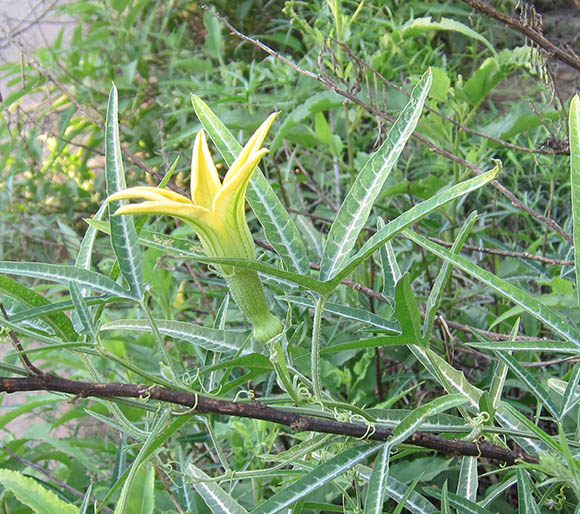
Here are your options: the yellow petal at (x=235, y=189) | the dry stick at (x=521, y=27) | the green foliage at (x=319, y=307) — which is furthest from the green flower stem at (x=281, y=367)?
the dry stick at (x=521, y=27)

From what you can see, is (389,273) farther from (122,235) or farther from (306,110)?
(306,110)

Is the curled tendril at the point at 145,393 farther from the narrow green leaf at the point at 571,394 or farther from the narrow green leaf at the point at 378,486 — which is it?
the narrow green leaf at the point at 571,394

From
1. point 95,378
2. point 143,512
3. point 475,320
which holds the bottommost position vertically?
point 475,320

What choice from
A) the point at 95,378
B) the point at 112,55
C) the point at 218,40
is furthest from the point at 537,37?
the point at 112,55

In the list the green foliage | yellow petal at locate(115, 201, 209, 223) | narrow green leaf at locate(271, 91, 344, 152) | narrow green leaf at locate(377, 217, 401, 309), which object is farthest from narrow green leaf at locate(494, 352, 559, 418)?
narrow green leaf at locate(271, 91, 344, 152)

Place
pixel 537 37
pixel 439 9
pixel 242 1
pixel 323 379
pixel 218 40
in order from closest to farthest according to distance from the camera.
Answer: pixel 537 37 → pixel 323 379 → pixel 218 40 → pixel 439 9 → pixel 242 1

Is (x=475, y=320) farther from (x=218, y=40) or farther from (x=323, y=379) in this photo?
(x=218, y=40)

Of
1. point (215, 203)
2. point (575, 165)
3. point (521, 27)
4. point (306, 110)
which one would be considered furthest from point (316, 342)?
point (306, 110)
